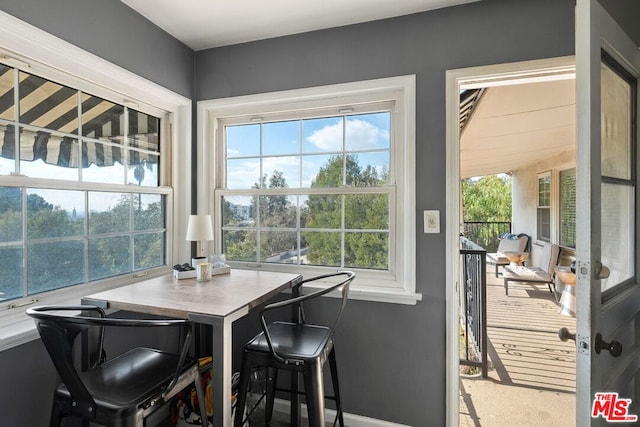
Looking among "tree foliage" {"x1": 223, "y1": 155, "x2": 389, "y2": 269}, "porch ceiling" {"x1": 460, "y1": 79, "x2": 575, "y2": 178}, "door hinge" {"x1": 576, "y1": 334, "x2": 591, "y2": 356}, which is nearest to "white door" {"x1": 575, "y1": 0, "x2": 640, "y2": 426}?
"door hinge" {"x1": 576, "y1": 334, "x2": 591, "y2": 356}

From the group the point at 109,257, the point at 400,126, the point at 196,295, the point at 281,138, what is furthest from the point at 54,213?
the point at 400,126

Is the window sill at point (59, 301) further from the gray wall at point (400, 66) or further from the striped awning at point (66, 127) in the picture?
the striped awning at point (66, 127)

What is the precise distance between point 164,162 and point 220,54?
860 millimetres

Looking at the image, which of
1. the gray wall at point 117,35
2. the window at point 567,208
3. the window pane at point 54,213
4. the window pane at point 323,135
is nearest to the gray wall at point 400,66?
the gray wall at point 117,35

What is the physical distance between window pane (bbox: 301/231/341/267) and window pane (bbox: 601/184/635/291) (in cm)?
132

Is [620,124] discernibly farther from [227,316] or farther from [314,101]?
[227,316]

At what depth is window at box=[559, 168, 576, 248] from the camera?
196 inches

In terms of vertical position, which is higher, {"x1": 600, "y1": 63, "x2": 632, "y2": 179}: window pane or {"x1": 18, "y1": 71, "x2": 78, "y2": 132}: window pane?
{"x1": 18, "y1": 71, "x2": 78, "y2": 132}: window pane

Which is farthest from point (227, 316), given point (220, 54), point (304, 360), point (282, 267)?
point (220, 54)

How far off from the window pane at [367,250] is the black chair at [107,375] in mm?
1112

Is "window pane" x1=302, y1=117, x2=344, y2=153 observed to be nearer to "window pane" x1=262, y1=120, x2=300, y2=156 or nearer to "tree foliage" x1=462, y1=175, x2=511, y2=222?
"window pane" x1=262, y1=120, x2=300, y2=156

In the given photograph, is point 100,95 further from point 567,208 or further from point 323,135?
point 567,208

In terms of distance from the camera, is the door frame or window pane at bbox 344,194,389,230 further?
window pane at bbox 344,194,389,230

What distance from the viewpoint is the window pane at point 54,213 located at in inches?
59.5
